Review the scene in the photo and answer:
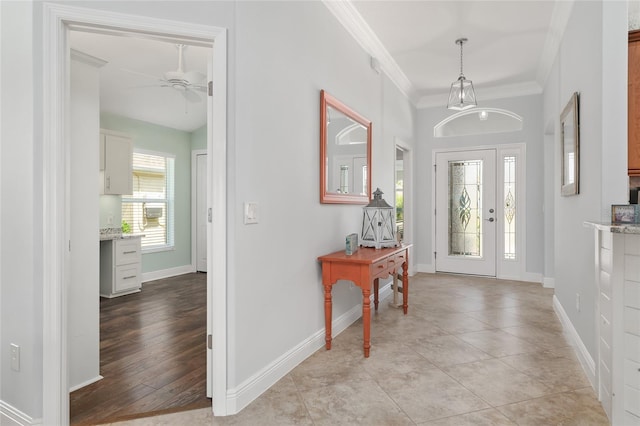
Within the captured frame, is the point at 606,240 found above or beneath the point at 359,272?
above

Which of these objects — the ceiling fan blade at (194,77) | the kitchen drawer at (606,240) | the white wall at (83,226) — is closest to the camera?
the kitchen drawer at (606,240)

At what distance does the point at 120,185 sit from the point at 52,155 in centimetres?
358

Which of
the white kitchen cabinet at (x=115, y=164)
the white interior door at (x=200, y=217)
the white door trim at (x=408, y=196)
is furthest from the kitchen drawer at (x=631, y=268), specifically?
the white interior door at (x=200, y=217)

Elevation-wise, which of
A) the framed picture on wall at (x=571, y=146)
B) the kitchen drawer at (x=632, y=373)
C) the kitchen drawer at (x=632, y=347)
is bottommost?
the kitchen drawer at (x=632, y=373)

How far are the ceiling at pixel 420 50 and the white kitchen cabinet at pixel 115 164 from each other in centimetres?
52

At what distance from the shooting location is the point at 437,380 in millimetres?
2359

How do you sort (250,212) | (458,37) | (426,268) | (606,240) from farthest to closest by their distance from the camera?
1. (426,268)
2. (458,37)
3. (250,212)
4. (606,240)

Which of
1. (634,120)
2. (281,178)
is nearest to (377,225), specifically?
(281,178)

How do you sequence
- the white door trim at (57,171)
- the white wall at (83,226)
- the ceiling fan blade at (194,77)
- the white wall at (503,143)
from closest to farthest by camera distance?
1. the white door trim at (57,171)
2. the white wall at (83,226)
3. the ceiling fan blade at (194,77)
4. the white wall at (503,143)

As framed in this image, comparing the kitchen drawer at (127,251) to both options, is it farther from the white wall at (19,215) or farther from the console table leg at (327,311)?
the console table leg at (327,311)

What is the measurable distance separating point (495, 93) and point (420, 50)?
2028mm

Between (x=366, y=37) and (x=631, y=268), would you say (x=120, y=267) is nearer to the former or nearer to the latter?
(x=366, y=37)

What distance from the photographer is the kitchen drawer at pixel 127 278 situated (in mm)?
4688

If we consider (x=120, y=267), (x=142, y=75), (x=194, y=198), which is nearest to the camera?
(x=142, y=75)
